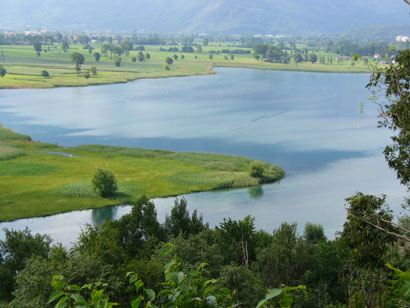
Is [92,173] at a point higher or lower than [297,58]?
lower

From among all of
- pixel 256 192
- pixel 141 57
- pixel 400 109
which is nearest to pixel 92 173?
pixel 256 192

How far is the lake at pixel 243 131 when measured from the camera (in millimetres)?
38031

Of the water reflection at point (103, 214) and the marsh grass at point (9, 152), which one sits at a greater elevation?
the marsh grass at point (9, 152)

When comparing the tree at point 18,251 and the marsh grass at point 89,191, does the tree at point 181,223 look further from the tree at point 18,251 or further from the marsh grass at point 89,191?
the marsh grass at point 89,191

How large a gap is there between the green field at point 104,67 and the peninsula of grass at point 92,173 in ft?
169

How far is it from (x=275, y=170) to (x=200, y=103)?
4112 centimetres

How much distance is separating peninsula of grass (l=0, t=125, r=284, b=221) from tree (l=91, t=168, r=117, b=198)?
1.91 ft

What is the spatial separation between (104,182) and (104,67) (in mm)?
103107

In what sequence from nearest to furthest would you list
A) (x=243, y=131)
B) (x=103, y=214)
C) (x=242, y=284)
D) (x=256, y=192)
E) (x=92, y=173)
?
(x=242, y=284)
(x=103, y=214)
(x=256, y=192)
(x=92, y=173)
(x=243, y=131)

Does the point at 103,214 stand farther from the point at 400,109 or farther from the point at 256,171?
the point at 400,109

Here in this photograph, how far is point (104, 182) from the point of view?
4016 centimetres

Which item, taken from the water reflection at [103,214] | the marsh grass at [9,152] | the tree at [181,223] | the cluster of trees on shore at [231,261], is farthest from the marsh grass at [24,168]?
the tree at [181,223]

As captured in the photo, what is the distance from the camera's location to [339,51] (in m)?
194

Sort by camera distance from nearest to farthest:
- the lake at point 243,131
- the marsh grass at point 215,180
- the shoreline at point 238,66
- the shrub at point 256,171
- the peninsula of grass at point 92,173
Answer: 1. the lake at point 243,131
2. the peninsula of grass at point 92,173
3. the marsh grass at point 215,180
4. the shrub at point 256,171
5. the shoreline at point 238,66
